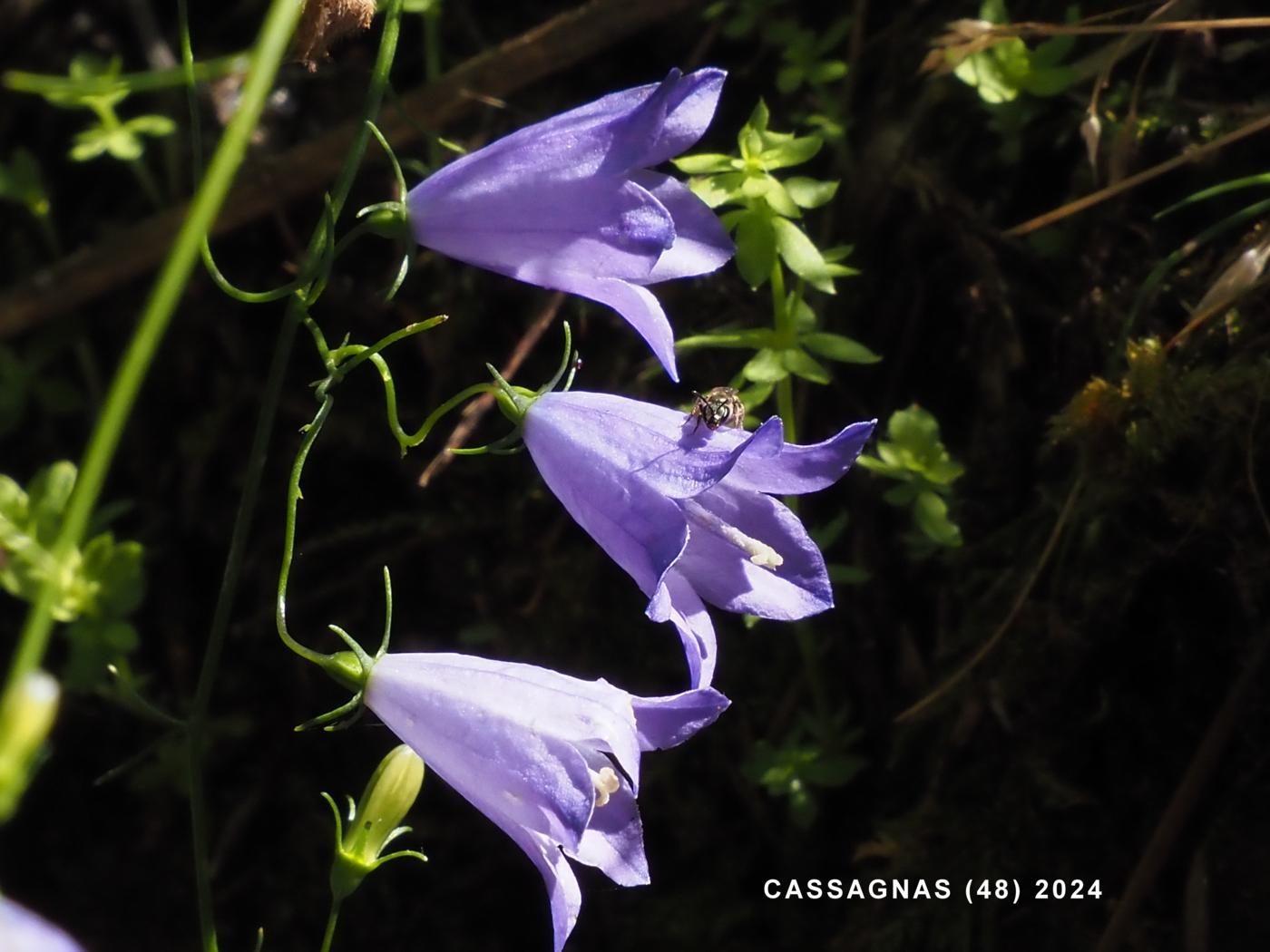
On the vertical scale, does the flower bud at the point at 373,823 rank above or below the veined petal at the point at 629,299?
below

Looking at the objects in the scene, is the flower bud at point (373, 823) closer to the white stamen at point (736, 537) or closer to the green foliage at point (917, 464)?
the white stamen at point (736, 537)

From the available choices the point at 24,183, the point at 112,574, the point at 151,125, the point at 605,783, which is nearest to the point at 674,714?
the point at 605,783

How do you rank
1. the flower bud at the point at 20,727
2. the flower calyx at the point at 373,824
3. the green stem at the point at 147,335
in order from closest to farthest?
the flower bud at the point at 20,727 < the green stem at the point at 147,335 < the flower calyx at the point at 373,824

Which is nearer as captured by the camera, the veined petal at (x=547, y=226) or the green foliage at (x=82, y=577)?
the veined petal at (x=547, y=226)

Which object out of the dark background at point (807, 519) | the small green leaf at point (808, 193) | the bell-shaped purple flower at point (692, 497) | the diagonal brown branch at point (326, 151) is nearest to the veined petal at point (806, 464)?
the bell-shaped purple flower at point (692, 497)

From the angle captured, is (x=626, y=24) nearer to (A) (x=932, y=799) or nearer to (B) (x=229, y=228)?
(B) (x=229, y=228)

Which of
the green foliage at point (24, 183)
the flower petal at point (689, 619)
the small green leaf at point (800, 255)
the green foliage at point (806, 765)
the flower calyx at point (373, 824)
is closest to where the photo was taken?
the flower petal at point (689, 619)

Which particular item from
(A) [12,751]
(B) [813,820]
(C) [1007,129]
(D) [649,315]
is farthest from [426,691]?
(C) [1007,129]

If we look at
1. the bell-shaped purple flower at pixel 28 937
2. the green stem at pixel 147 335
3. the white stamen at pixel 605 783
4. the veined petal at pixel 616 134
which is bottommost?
the white stamen at pixel 605 783
